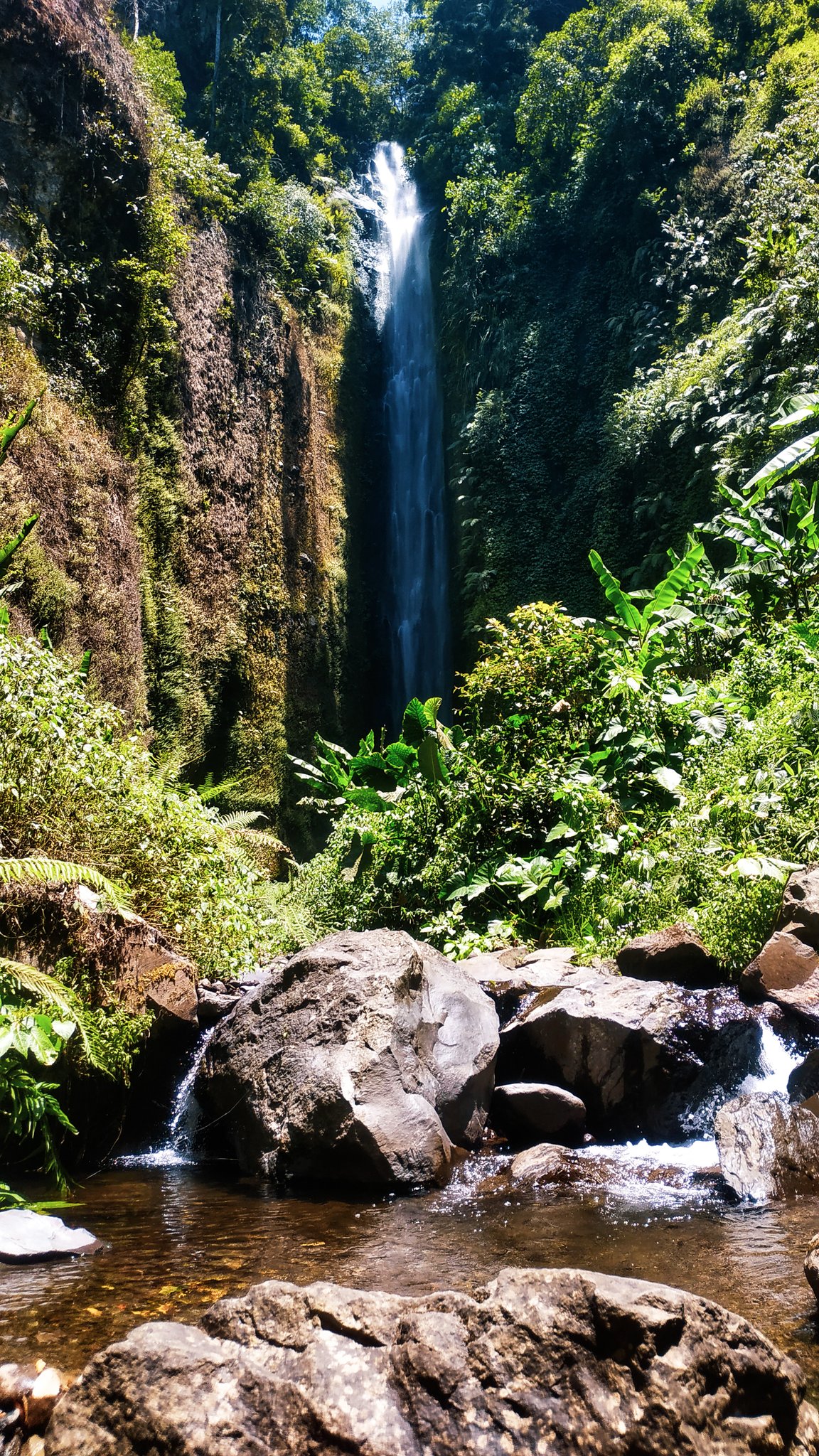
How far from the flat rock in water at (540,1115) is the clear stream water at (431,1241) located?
0.66ft

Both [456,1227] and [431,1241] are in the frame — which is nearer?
[431,1241]

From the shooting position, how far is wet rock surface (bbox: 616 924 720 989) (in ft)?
17.0

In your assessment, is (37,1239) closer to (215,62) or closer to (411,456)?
(411,456)

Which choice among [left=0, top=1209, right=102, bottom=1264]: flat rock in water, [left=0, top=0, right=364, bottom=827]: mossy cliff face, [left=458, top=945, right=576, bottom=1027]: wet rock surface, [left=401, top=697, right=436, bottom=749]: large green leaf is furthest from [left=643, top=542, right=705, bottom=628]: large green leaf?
[left=0, top=1209, right=102, bottom=1264]: flat rock in water

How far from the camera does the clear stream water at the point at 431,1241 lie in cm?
272

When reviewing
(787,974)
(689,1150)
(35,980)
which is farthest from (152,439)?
(689,1150)

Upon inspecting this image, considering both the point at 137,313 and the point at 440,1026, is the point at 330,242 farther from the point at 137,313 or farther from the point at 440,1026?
the point at 440,1026

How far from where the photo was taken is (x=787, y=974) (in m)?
4.70

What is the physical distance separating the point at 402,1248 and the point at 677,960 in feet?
8.09

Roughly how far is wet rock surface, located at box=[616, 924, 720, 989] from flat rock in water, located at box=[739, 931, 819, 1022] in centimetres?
39

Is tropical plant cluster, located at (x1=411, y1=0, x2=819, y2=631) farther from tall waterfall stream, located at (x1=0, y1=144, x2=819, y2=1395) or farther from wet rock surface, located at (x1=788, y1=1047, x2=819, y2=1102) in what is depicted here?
tall waterfall stream, located at (x1=0, y1=144, x2=819, y2=1395)

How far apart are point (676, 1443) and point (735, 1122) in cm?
272

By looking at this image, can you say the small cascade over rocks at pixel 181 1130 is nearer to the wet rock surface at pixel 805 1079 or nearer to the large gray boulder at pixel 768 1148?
the large gray boulder at pixel 768 1148

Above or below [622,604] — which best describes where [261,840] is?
below
